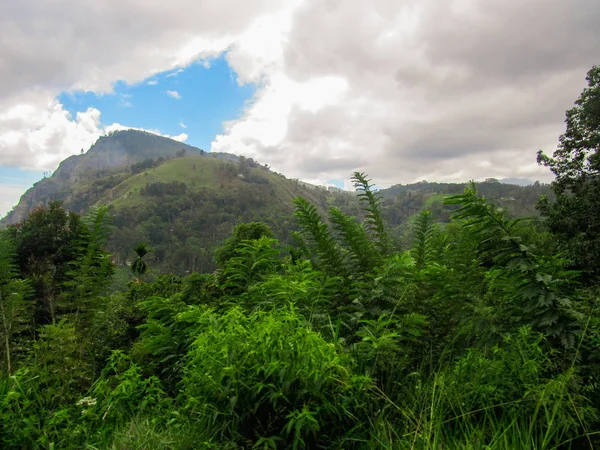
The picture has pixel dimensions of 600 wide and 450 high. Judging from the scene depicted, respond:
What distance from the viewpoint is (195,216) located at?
354 ft

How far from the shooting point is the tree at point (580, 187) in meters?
14.0

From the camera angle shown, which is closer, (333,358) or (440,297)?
(333,358)

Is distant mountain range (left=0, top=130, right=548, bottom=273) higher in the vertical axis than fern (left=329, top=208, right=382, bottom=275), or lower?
higher

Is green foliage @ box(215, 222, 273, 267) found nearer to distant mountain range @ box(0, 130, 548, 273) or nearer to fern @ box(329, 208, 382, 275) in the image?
fern @ box(329, 208, 382, 275)

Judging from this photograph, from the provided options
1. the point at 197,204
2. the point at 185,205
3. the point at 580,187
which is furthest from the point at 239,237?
the point at 197,204

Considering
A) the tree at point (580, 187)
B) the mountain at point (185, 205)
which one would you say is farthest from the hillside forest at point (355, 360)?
the mountain at point (185, 205)

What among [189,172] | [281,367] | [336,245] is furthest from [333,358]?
[189,172]

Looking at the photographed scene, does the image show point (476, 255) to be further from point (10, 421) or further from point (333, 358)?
point (10, 421)

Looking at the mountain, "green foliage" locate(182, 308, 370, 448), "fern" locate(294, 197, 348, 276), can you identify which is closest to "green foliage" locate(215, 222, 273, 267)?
"fern" locate(294, 197, 348, 276)

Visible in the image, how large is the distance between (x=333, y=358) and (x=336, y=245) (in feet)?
5.91

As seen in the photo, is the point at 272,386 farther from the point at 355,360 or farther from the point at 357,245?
the point at 357,245

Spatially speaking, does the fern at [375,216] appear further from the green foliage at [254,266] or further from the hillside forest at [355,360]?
the green foliage at [254,266]

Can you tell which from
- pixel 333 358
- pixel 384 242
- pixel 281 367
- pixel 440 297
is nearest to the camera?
pixel 281 367

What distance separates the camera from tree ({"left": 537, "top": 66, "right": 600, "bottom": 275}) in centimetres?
1397
